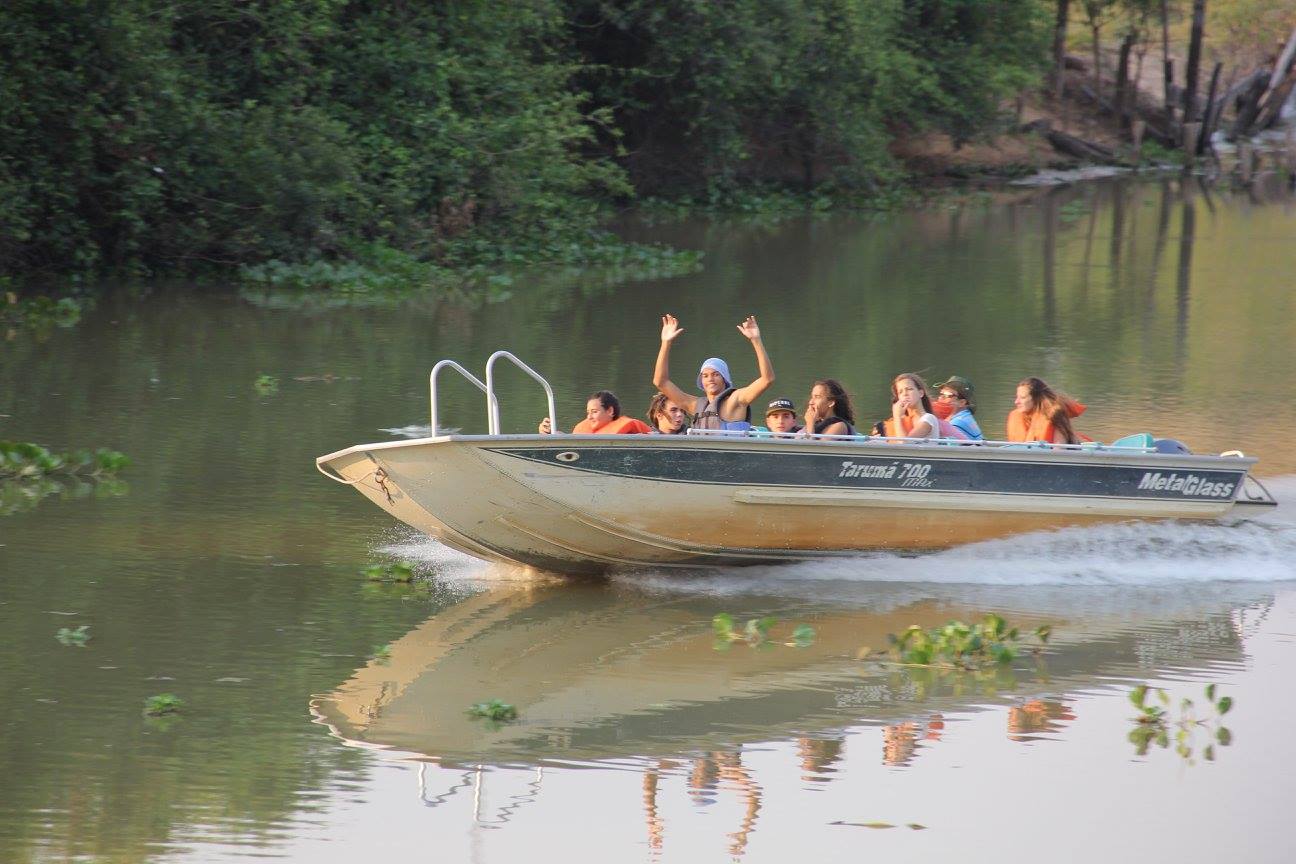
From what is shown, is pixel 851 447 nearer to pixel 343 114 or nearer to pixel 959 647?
pixel 959 647

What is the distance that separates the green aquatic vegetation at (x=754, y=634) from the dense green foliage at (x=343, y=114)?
1262 cm

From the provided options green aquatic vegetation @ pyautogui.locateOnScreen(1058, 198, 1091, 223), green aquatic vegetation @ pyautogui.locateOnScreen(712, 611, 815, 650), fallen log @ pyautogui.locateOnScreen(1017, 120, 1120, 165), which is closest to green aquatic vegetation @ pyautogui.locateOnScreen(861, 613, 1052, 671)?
green aquatic vegetation @ pyautogui.locateOnScreen(712, 611, 815, 650)

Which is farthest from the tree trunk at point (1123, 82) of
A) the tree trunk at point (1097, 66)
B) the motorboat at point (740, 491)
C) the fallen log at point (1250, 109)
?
the motorboat at point (740, 491)

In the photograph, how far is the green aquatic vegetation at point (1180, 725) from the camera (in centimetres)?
771

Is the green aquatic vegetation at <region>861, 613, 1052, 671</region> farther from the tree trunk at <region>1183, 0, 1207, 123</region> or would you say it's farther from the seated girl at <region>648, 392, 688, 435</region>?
the tree trunk at <region>1183, 0, 1207, 123</region>

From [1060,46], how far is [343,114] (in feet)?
97.1

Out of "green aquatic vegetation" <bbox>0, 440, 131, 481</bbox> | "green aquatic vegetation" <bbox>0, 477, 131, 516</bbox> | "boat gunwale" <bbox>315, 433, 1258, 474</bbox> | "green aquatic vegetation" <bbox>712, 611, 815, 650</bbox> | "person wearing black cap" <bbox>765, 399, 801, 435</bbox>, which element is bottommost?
"green aquatic vegetation" <bbox>712, 611, 815, 650</bbox>

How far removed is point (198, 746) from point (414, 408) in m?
7.67

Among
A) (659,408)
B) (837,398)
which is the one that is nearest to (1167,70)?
(837,398)

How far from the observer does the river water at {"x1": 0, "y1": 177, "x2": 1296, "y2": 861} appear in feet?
22.2

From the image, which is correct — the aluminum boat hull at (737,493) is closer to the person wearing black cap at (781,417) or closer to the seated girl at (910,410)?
the seated girl at (910,410)

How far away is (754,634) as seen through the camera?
9258mm

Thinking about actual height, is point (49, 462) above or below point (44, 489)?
above

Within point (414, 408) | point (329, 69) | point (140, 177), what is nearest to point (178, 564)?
point (414, 408)
